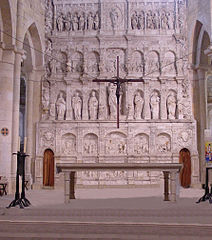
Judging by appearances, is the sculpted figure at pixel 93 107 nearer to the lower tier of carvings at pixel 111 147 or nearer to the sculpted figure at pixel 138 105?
the lower tier of carvings at pixel 111 147

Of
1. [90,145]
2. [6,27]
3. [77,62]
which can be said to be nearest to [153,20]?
[77,62]

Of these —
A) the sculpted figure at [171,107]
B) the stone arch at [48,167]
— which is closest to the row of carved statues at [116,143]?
the stone arch at [48,167]

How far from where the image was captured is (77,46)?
21.5m

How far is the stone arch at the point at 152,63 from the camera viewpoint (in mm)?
21125

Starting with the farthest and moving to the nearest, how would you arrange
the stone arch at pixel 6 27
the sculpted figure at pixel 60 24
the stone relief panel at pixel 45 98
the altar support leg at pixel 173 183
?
1. the sculpted figure at pixel 60 24
2. the stone relief panel at pixel 45 98
3. the stone arch at pixel 6 27
4. the altar support leg at pixel 173 183

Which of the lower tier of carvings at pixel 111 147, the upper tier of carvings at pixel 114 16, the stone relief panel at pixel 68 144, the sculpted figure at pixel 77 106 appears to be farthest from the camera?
the upper tier of carvings at pixel 114 16

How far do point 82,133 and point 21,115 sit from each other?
1054 cm

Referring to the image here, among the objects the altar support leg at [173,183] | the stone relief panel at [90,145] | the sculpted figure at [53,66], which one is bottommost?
the altar support leg at [173,183]

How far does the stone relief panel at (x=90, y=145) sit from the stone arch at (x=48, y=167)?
1.87m

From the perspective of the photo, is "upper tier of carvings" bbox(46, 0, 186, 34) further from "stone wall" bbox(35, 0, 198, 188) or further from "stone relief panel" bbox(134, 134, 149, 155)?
"stone relief panel" bbox(134, 134, 149, 155)

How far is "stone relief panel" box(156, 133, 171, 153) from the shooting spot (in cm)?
2039

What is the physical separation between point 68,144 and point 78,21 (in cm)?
710

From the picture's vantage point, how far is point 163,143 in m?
20.5

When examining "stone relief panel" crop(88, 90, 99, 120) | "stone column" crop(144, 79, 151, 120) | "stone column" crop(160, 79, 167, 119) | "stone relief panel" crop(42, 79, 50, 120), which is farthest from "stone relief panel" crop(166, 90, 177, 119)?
"stone relief panel" crop(42, 79, 50, 120)
